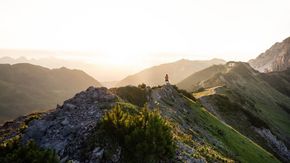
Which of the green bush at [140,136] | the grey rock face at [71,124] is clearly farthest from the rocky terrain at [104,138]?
the green bush at [140,136]

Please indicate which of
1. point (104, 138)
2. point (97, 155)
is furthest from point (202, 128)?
point (97, 155)

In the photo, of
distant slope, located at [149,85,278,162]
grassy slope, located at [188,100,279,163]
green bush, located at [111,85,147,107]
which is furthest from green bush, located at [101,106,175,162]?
grassy slope, located at [188,100,279,163]

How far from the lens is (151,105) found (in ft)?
142

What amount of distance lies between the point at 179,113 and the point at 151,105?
200 inches

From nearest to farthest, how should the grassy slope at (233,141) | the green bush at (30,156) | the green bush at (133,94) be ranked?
the green bush at (30,156), the green bush at (133,94), the grassy slope at (233,141)

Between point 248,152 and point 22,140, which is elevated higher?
point 22,140

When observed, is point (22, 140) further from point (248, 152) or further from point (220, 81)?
point (220, 81)

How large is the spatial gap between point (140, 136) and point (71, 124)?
702cm

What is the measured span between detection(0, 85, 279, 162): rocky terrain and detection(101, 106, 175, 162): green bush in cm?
87

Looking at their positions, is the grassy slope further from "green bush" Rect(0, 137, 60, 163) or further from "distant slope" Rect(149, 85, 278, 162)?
"green bush" Rect(0, 137, 60, 163)

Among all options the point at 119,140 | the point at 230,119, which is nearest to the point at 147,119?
the point at 119,140

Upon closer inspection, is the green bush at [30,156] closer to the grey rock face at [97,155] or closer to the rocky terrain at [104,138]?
the rocky terrain at [104,138]

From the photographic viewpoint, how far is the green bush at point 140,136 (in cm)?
2200

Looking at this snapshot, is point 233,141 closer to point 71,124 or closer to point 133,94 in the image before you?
point 133,94
